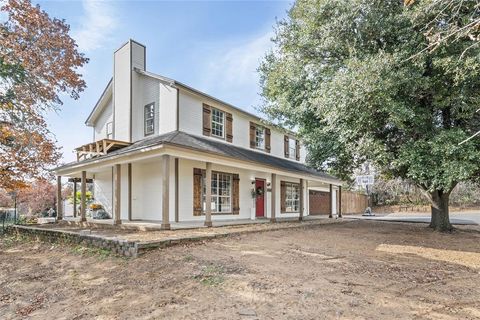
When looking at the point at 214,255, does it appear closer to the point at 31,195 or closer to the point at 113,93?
the point at 113,93

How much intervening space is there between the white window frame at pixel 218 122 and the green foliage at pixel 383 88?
138 inches

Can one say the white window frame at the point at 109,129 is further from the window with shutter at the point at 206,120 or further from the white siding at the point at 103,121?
the window with shutter at the point at 206,120

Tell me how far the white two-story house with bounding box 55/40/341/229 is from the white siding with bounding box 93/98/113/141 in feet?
0.18

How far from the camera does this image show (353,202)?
29.6 meters

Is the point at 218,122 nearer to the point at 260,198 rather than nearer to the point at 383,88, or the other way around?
the point at 260,198

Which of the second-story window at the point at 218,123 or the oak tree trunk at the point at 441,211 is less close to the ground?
the second-story window at the point at 218,123

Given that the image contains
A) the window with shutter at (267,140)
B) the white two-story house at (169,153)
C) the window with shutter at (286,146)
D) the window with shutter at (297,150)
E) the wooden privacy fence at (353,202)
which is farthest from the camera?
the wooden privacy fence at (353,202)

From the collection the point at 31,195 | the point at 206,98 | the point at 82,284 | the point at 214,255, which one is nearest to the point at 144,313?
the point at 82,284

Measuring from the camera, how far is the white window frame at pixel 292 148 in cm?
2047

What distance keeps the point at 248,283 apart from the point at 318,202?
19130 mm

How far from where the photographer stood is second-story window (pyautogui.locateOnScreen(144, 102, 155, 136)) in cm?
1377

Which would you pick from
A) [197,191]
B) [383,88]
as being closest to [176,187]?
[197,191]

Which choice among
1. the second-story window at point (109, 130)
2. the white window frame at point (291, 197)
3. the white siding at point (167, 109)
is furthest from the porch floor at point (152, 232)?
the white window frame at point (291, 197)

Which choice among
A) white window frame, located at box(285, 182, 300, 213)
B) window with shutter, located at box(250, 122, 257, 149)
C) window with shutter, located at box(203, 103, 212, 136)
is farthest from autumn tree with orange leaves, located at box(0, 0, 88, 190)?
white window frame, located at box(285, 182, 300, 213)
